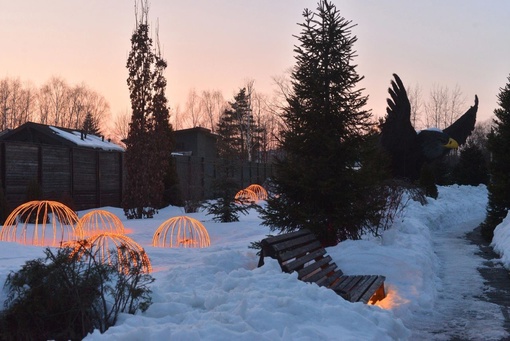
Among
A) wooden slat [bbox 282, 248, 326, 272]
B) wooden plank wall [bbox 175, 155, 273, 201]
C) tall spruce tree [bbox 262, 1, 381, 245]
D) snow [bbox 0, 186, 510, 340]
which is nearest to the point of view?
snow [bbox 0, 186, 510, 340]

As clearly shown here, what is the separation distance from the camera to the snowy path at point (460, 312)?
582 cm

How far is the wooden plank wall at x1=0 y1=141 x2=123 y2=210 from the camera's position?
1567 cm

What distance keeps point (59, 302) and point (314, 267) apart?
11.3ft

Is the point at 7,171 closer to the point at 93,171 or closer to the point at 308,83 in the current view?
the point at 93,171

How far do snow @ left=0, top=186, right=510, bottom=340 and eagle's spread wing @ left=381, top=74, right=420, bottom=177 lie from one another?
16.2 meters

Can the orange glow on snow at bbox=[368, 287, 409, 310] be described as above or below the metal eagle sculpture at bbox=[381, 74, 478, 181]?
below

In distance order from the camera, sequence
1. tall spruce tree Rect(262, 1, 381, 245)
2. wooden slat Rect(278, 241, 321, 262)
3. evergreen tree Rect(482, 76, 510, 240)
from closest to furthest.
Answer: wooden slat Rect(278, 241, 321, 262)
tall spruce tree Rect(262, 1, 381, 245)
evergreen tree Rect(482, 76, 510, 240)

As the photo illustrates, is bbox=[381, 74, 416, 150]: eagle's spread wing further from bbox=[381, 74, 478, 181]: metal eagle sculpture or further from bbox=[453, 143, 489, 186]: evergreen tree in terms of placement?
bbox=[453, 143, 489, 186]: evergreen tree

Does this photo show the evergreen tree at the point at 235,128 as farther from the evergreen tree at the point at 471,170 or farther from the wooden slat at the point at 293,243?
the wooden slat at the point at 293,243

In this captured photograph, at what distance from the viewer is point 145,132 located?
60.5ft

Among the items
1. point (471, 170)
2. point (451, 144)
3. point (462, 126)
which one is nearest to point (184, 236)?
point (451, 144)

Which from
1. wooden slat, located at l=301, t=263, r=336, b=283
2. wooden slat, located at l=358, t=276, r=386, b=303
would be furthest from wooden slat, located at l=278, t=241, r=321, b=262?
wooden slat, located at l=358, t=276, r=386, b=303

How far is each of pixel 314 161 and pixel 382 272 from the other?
260 centimetres

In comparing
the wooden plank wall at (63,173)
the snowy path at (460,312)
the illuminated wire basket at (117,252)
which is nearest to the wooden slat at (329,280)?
the snowy path at (460,312)
